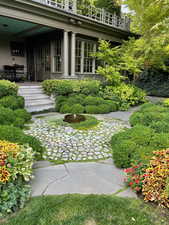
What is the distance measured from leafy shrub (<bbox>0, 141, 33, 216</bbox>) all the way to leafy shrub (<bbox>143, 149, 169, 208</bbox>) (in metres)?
1.48

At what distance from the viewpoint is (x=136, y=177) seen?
7.05 ft

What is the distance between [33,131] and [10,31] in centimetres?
777

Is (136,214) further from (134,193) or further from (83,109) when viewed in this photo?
(83,109)

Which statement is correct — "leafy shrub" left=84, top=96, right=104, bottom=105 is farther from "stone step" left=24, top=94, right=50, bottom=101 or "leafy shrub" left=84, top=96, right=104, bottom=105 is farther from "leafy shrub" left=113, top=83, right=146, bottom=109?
"stone step" left=24, top=94, right=50, bottom=101

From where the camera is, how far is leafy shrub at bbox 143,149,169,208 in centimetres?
Answer: 186

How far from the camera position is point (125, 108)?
24.3ft

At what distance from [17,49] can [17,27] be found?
7.63ft

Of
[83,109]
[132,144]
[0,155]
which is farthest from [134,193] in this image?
[83,109]

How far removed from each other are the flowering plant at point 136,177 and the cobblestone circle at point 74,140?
3.28ft

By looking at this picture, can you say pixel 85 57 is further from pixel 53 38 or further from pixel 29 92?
pixel 29 92

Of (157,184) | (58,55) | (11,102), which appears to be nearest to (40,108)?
(11,102)

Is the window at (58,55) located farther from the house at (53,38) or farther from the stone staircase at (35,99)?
the stone staircase at (35,99)

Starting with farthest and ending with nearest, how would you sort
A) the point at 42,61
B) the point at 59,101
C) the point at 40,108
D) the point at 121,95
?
the point at 42,61 < the point at 121,95 < the point at 59,101 < the point at 40,108

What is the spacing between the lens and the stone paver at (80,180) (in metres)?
2.18
